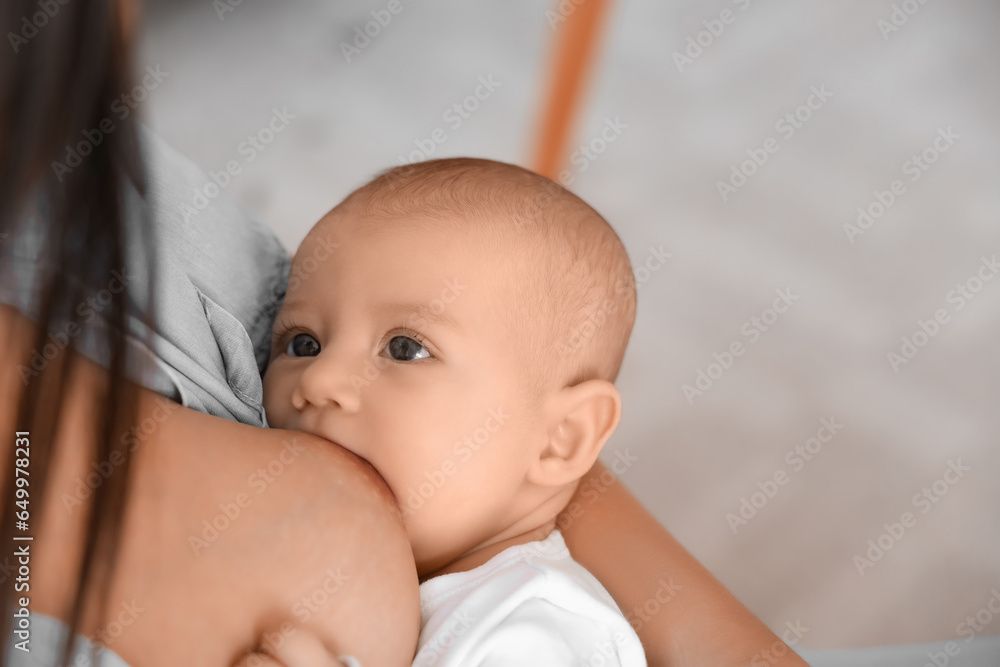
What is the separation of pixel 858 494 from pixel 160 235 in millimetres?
1564

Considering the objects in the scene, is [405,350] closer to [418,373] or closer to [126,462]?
[418,373]

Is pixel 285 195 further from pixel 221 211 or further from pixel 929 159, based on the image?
pixel 929 159

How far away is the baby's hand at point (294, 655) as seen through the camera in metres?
0.56

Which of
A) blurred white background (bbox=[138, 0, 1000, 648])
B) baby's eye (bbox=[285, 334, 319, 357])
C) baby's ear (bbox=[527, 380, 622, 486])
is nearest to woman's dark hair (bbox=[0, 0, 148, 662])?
baby's eye (bbox=[285, 334, 319, 357])

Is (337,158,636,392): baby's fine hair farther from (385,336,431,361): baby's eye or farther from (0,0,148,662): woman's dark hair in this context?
(0,0,148,662): woman's dark hair

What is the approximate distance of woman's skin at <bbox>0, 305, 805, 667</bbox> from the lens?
0.52 meters

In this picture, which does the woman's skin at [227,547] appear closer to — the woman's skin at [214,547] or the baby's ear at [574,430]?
the woman's skin at [214,547]

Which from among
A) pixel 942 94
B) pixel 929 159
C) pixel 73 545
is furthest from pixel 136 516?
pixel 942 94

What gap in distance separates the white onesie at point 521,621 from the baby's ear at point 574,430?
12 centimetres

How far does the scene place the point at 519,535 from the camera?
3.32ft

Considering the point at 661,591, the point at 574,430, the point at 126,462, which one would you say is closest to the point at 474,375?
the point at 574,430

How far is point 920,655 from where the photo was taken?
1423 millimetres

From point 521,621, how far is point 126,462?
0.39 metres

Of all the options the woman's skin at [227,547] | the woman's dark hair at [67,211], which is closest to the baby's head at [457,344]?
the woman's skin at [227,547]
